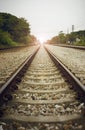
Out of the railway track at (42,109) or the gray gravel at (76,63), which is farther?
the gray gravel at (76,63)

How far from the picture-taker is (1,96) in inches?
147

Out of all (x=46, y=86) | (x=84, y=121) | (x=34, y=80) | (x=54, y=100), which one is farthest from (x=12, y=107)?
(x=34, y=80)

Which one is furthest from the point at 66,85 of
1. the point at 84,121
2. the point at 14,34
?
the point at 14,34

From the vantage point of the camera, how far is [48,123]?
3.02 metres

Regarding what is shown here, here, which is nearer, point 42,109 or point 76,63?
point 42,109

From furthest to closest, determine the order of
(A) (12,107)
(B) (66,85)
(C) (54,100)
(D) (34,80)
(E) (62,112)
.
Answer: (D) (34,80)
(B) (66,85)
(C) (54,100)
(A) (12,107)
(E) (62,112)

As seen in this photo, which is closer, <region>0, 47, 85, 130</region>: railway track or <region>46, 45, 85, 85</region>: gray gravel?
<region>0, 47, 85, 130</region>: railway track

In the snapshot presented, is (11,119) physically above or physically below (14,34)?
below

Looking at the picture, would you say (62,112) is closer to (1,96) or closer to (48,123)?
(48,123)

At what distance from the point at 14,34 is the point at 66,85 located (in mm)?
42471

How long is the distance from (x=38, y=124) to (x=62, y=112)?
565 millimetres

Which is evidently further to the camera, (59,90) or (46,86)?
(46,86)

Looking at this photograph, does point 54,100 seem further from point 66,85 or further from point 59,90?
point 66,85

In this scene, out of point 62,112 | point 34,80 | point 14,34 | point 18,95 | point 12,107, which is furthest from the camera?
point 14,34
